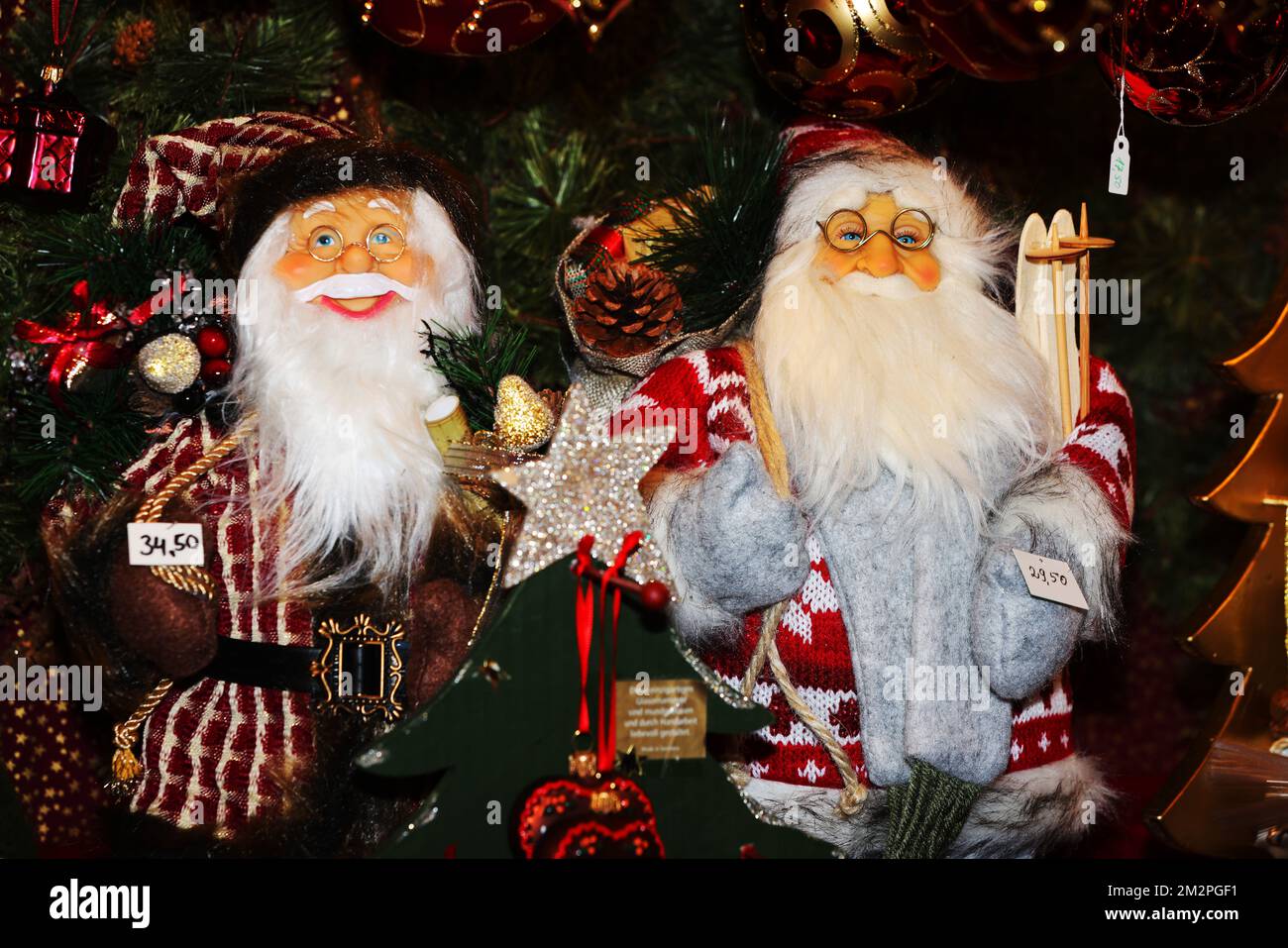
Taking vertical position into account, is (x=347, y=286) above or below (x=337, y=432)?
above

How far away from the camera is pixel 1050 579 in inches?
73.2

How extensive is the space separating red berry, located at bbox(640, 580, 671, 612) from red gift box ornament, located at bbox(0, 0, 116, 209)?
1025 mm

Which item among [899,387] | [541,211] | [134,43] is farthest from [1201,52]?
[134,43]

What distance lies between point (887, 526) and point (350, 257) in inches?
31.6

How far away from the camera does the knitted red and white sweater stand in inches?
76.5

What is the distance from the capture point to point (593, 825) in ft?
5.52

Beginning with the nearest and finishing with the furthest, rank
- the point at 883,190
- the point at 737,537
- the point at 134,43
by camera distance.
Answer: the point at 737,537
the point at 883,190
the point at 134,43

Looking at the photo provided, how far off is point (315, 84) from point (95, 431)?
2.53 feet

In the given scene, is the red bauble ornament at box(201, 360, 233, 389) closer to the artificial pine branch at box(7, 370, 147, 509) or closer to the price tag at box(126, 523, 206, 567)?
the artificial pine branch at box(7, 370, 147, 509)

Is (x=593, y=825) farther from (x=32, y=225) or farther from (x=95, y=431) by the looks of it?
(x=32, y=225)

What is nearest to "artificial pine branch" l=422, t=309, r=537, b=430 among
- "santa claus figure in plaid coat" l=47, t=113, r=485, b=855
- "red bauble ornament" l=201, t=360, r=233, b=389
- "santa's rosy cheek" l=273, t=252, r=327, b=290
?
"santa claus figure in plaid coat" l=47, t=113, r=485, b=855

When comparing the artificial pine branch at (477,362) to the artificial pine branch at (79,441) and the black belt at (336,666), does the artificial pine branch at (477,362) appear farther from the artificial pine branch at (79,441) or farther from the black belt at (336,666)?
the artificial pine branch at (79,441)

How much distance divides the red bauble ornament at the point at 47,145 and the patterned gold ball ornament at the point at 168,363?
29 centimetres

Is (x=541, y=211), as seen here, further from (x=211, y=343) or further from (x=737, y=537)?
(x=737, y=537)
